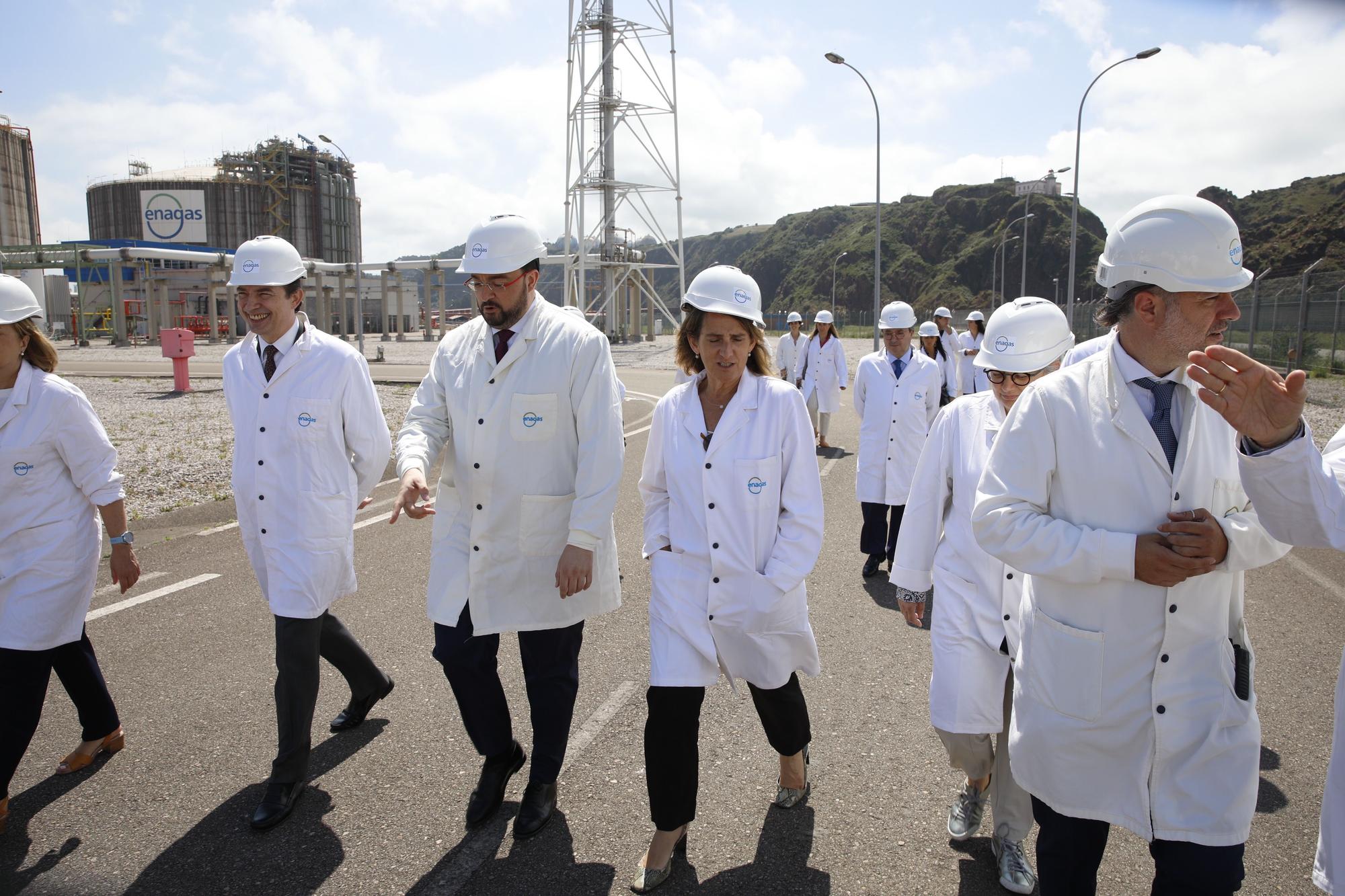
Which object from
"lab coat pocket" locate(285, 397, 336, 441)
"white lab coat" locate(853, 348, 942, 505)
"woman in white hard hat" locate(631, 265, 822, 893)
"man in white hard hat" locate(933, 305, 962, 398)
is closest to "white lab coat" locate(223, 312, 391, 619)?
"lab coat pocket" locate(285, 397, 336, 441)

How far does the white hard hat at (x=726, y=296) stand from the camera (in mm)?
3355

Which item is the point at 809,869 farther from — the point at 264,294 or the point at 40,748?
the point at 40,748

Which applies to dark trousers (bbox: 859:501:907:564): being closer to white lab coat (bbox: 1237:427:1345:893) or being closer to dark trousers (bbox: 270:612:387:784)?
dark trousers (bbox: 270:612:387:784)

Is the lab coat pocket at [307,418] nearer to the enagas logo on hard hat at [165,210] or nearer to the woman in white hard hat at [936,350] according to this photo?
the woman in white hard hat at [936,350]

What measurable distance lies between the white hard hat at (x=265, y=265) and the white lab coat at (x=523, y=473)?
890 mm

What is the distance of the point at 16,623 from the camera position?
351 centimetres

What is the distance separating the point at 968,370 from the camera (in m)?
14.4

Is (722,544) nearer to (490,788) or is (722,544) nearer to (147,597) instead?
(490,788)

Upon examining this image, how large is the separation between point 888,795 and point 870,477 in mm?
4309

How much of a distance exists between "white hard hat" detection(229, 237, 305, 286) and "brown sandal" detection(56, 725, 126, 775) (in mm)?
2069

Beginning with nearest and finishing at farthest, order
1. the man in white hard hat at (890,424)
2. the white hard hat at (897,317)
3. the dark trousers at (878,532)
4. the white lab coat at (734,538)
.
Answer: the white lab coat at (734,538), the dark trousers at (878,532), the man in white hard hat at (890,424), the white hard hat at (897,317)

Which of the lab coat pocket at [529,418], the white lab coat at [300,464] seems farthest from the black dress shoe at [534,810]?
the lab coat pocket at [529,418]

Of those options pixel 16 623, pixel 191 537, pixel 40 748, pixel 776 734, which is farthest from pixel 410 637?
pixel 191 537

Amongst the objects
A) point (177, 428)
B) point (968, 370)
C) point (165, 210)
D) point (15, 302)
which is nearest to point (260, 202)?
point (165, 210)
